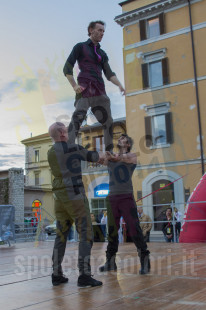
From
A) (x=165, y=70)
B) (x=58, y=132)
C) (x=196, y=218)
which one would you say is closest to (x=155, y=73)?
(x=165, y=70)

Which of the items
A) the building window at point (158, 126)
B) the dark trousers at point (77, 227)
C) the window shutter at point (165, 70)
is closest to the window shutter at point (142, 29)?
the window shutter at point (165, 70)

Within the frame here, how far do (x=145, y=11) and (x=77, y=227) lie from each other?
20.0m

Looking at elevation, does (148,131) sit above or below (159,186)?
above

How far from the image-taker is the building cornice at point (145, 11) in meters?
20.2

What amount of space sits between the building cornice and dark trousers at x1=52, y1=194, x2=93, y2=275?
19.3 meters

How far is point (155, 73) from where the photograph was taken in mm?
20750

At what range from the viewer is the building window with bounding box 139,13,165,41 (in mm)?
20975

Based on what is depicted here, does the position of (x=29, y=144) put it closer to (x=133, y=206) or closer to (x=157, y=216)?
(x=133, y=206)

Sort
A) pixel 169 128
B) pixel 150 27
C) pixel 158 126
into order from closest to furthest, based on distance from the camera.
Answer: pixel 169 128 → pixel 158 126 → pixel 150 27

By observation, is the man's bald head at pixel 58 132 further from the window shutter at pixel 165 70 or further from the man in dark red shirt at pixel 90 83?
the window shutter at pixel 165 70

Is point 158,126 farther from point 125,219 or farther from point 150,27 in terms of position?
point 125,219

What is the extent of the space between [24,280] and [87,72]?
2.58 m

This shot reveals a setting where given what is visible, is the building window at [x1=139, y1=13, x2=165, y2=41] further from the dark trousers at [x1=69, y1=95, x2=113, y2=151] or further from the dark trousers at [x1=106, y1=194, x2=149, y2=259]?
the dark trousers at [x1=106, y1=194, x2=149, y2=259]

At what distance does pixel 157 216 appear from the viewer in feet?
61.7
